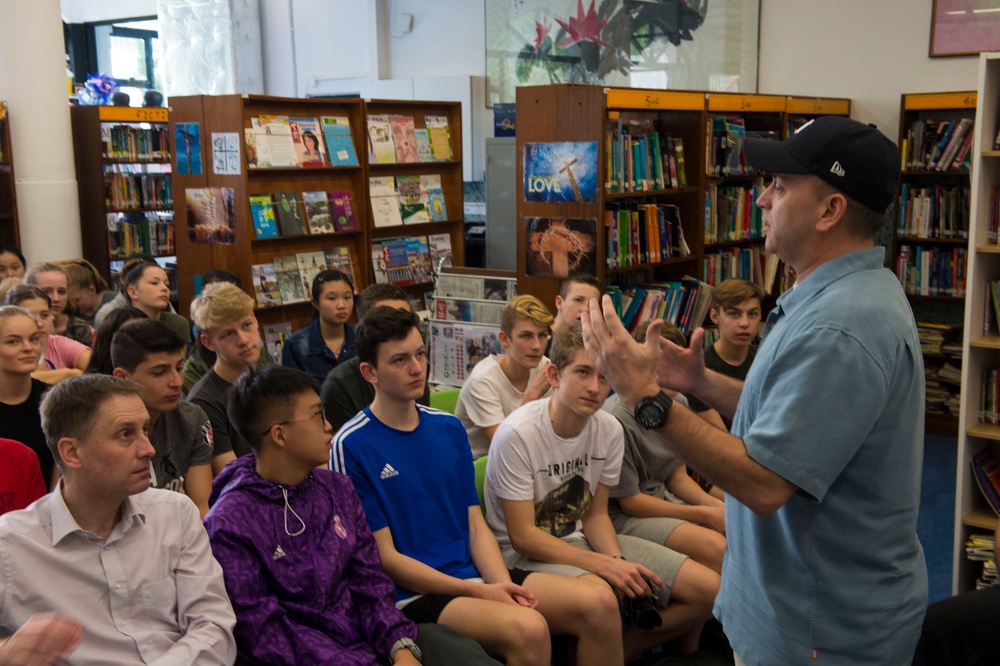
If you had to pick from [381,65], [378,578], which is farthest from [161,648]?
[381,65]

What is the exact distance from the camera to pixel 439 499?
8.74ft

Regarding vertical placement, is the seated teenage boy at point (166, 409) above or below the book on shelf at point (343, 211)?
below

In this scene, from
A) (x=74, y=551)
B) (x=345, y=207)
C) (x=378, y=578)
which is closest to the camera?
(x=74, y=551)

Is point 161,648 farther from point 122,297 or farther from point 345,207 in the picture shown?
point 345,207

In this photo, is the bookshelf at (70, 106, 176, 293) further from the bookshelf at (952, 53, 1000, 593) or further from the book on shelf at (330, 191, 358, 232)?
the bookshelf at (952, 53, 1000, 593)

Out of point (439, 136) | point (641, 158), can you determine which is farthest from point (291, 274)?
point (641, 158)

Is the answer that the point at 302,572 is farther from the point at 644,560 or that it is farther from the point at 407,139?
the point at 407,139

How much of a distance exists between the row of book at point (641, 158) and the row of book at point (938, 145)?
1826 millimetres

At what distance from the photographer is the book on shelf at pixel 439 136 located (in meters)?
7.11

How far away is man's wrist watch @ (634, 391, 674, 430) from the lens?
1.49 m

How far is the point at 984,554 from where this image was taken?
3545mm

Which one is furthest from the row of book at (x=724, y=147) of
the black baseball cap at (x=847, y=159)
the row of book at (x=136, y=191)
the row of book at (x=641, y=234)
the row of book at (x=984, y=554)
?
the row of book at (x=136, y=191)

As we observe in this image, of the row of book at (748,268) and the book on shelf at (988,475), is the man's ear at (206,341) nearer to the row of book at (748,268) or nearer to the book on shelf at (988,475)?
the book on shelf at (988,475)

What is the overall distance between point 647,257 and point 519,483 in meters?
2.60
